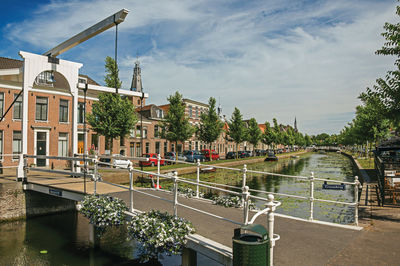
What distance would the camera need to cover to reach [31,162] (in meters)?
24.3

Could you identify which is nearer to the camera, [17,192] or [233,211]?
[233,211]

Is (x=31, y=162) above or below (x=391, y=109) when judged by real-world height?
below

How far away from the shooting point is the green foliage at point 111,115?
69.6ft

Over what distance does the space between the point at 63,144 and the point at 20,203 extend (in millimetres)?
16888

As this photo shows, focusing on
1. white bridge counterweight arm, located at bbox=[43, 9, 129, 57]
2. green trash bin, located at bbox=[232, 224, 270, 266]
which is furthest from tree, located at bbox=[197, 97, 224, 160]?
green trash bin, located at bbox=[232, 224, 270, 266]

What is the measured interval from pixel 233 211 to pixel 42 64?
8974mm

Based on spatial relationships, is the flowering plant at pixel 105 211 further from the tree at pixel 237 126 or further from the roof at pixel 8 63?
the tree at pixel 237 126

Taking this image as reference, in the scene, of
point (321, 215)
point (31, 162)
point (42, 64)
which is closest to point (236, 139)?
point (31, 162)

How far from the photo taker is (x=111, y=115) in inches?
845

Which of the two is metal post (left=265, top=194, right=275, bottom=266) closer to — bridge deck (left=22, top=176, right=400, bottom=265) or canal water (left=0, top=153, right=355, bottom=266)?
bridge deck (left=22, top=176, right=400, bottom=265)

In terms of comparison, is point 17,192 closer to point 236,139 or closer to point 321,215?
point 321,215

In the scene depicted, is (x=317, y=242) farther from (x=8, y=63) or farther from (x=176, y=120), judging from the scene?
(x=8, y=63)

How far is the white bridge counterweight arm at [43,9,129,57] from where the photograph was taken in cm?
912

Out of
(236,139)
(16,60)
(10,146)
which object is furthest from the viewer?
(236,139)
